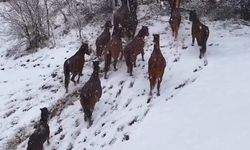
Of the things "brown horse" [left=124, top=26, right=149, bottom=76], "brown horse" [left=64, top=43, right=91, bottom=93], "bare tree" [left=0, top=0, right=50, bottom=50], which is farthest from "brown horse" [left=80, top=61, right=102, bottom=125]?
"bare tree" [left=0, top=0, right=50, bottom=50]

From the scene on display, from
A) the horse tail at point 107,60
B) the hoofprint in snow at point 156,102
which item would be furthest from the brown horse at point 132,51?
the horse tail at point 107,60

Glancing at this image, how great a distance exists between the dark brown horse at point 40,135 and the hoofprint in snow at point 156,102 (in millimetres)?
500

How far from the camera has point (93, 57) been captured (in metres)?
16.1

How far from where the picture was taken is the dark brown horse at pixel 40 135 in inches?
446

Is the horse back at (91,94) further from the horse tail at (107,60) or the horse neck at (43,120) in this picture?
the horse tail at (107,60)

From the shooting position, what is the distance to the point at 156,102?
12.1 metres

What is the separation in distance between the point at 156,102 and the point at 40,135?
2.93m

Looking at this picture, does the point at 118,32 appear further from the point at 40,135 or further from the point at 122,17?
the point at 40,135

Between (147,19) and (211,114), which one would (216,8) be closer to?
(147,19)

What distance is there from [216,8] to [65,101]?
7.22 meters

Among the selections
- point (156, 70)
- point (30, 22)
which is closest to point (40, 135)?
point (156, 70)

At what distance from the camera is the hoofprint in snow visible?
10.3m

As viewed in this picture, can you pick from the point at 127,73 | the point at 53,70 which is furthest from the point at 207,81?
the point at 53,70

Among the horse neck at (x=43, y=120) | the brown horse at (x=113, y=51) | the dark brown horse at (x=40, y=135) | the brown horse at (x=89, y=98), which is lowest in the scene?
the dark brown horse at (x=40, y=135)
